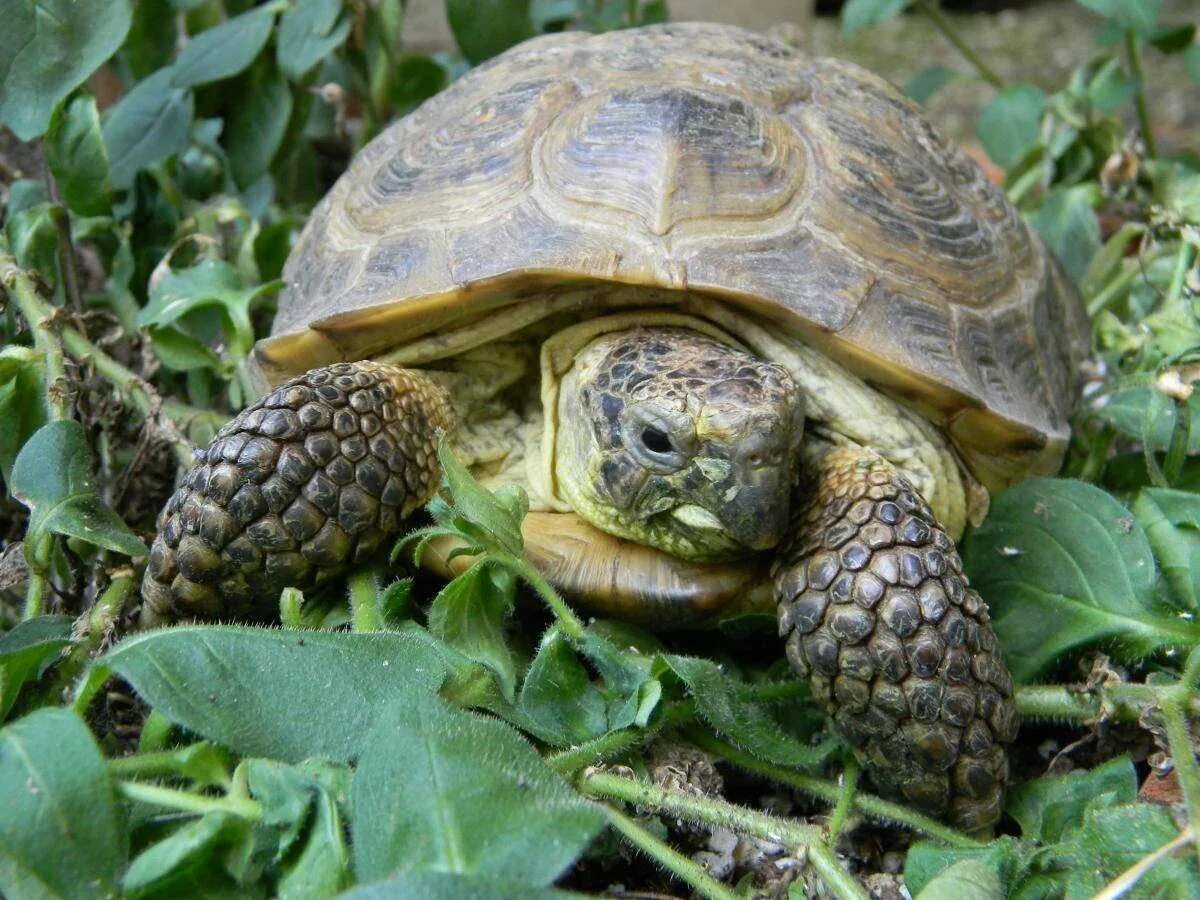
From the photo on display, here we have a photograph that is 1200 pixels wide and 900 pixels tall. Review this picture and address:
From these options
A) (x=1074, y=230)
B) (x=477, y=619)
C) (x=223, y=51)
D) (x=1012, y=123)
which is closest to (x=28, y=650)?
(x=477, y=619)

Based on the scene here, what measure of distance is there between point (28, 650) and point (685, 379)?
114 cm

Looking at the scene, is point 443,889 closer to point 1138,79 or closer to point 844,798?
point 844,798

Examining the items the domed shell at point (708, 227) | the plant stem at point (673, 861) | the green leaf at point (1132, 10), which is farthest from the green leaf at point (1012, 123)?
the plant stem at point (673, 861)

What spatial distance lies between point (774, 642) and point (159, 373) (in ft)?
5.49

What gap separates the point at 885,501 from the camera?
2109mm

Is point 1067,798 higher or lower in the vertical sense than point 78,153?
lower

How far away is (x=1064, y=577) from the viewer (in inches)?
88.4

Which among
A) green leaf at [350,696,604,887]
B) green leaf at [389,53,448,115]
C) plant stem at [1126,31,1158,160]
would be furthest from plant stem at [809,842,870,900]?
plant stem at [1126,31,1158,160]

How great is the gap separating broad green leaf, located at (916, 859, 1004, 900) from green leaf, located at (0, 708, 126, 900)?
106cm

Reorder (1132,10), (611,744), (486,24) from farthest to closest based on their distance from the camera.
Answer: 1. (486,24)
2. (1132,10)
3. (611,744)

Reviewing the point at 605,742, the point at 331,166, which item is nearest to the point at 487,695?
the point at 605,742

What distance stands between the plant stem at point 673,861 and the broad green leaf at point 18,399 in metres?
1.35

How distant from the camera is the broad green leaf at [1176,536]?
2.12m

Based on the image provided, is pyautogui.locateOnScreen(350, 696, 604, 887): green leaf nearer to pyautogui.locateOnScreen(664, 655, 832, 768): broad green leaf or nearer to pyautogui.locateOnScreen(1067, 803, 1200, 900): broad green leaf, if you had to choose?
pyautogui.locateOnScreen(664, 655, 832, 768): broad green leaf
